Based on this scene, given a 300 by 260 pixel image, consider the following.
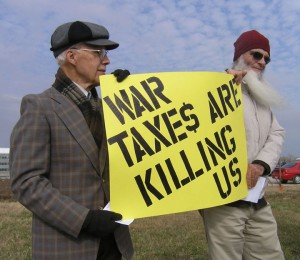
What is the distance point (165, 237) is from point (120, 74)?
13.1 feet

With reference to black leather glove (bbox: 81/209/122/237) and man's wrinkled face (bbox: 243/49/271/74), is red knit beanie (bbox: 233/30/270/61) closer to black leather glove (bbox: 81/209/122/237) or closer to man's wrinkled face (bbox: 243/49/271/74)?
man's wrinkled face (bbox: 243/49/271/74)

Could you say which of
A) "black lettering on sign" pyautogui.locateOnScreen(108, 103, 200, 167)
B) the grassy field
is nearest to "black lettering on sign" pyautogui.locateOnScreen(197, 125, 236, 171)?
"black lettering on sign" pyautogui.locateOnScreen(108, 103, 200, 167)

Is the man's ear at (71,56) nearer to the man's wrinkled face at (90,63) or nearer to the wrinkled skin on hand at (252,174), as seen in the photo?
the man's wrinkled face at (90,63)

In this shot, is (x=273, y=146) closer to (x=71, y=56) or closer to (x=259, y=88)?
(x=259, y=88)

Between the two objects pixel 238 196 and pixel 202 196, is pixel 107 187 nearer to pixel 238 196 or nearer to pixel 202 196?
pixel 202 196

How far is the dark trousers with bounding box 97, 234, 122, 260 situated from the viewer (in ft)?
6.41

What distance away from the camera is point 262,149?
2.52m

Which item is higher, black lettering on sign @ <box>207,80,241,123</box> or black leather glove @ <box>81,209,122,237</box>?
black lettering on sign @ <box>207,80,241,123</box>

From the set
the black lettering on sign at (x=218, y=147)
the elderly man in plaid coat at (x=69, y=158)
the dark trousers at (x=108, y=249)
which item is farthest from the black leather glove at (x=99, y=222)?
the black lettering on sign at (x=218, y=147)

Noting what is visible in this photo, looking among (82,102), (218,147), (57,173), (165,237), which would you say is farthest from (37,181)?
(165,237)

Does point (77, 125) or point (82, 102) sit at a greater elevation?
point (82, 102)

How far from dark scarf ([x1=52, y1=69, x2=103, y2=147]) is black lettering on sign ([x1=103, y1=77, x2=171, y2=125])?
13 cm

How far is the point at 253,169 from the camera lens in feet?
7.66

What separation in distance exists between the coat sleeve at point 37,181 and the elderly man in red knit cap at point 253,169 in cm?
104
